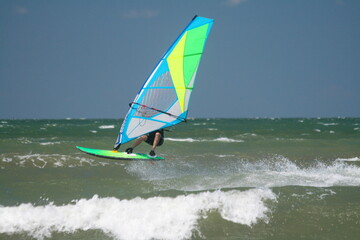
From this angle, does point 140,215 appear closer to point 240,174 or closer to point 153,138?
point 153,138

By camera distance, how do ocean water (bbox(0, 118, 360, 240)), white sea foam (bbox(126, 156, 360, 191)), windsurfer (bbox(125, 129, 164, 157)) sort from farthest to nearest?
white sea foam (bbox(126, 156, 360, 191)) → windsurfer (bbox(125, 129, 164, 157)) → ocean water (bbox(0, 118, 360, 240))

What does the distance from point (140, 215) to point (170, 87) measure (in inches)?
98.2

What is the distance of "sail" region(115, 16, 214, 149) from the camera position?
741cm

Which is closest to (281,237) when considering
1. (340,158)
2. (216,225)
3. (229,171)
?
(216,225)

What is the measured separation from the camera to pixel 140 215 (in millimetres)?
6625

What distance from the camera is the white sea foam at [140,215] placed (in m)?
6.15

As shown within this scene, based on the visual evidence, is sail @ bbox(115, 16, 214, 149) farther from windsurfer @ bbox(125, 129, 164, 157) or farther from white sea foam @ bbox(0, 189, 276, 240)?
white sea foam @ bbox(0, 189, 276, 240)

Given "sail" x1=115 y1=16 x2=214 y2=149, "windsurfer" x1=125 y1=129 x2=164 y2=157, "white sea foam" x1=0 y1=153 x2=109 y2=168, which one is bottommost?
"white sea foam" x1=0 y1=153 x2=109 y2=168

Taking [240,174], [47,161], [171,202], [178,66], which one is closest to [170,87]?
[178,66]

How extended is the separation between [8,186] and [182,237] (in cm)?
513

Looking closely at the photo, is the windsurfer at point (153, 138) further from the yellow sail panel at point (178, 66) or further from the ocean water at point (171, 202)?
the ocean water at point (171, 202)

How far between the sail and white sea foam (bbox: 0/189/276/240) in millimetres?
1436

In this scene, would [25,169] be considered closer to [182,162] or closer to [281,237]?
[182,162]

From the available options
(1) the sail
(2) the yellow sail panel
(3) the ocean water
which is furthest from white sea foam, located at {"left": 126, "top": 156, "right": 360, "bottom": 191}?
(2) the yellow sail panel
